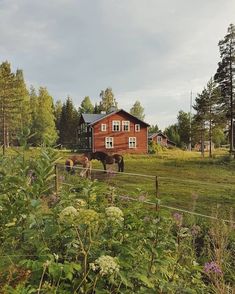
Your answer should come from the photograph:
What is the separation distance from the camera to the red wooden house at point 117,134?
41969mm

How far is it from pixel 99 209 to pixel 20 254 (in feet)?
2.29

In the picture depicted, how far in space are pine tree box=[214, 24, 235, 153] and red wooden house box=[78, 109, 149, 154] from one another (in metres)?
12.5

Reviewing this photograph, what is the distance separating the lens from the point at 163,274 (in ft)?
7.13

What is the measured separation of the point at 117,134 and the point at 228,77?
15.5 meters

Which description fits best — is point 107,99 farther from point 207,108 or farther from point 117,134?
point 207,108

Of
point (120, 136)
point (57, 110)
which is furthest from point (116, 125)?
point (57, 110)

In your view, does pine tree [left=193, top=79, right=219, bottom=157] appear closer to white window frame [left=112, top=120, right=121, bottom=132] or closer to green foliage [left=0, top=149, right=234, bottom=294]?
white window frame [left=112, top=120, right=121, bottom=132]

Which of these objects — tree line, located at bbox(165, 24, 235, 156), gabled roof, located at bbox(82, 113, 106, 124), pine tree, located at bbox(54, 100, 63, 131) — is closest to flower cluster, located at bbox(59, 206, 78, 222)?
tree line, located at bbox(165, 24, 235, 156)

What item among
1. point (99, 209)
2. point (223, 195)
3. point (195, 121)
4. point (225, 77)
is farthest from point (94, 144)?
point (99, 209)

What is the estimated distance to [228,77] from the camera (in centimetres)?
3222

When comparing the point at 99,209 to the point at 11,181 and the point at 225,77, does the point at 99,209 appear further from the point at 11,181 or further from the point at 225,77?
the point at 225,77

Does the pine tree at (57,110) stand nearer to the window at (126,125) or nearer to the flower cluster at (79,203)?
the window at (126,125)

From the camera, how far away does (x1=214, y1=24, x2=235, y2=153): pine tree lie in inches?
1243

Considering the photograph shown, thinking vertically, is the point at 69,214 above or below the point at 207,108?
below
